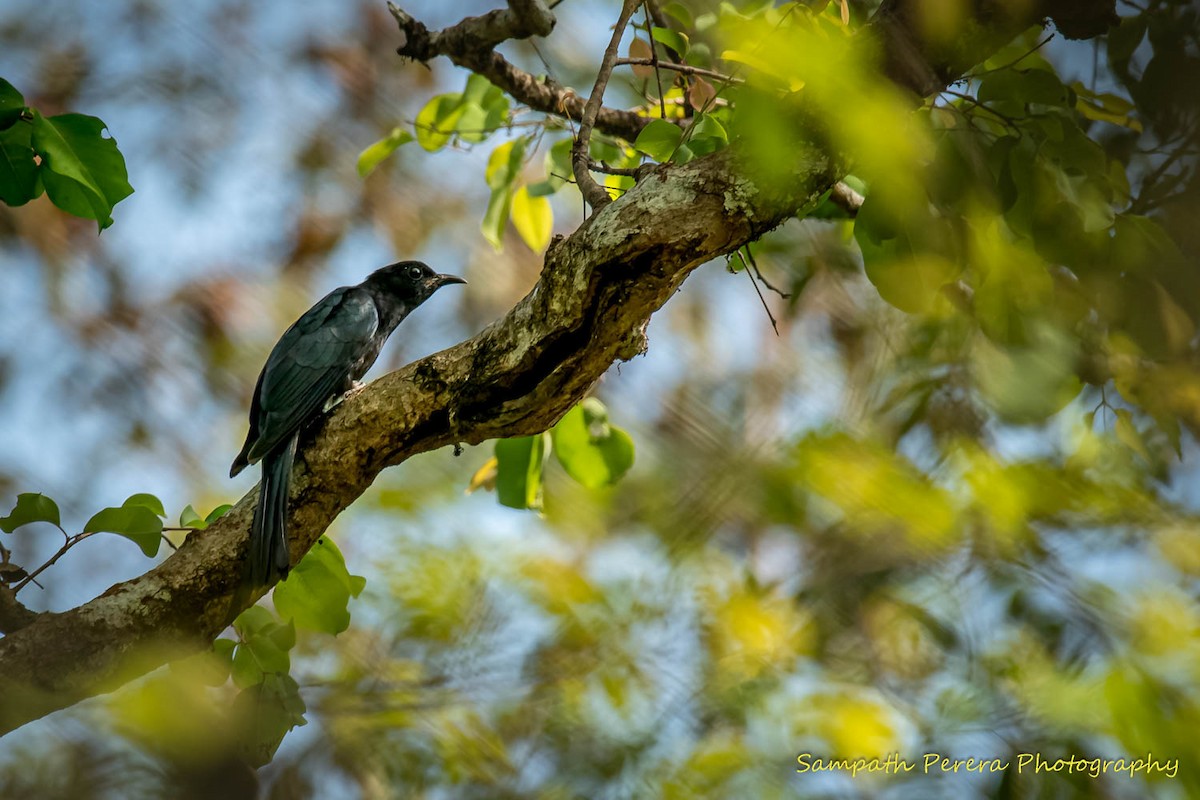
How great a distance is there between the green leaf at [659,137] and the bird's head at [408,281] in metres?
1.77

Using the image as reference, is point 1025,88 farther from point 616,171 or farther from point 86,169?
point 86,169

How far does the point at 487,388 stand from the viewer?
2154mm

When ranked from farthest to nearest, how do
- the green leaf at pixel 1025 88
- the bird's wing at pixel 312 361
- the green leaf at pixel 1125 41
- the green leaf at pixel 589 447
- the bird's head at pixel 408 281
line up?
the bird's head at pixel 408 281, the green leaf at pixel 589 447, the bird's wing at pixel 312 361, the green leaf at pixel 1025 88, the green leaf at pixel 1125 41

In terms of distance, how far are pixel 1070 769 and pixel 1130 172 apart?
1.15 m

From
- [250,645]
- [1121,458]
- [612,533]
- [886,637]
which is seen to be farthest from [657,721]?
[1121,458]

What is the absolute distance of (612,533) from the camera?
4.38 meters

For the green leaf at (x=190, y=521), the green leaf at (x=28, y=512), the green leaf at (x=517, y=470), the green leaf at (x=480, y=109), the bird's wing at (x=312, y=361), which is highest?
the green leaf at (x=480, y=109)

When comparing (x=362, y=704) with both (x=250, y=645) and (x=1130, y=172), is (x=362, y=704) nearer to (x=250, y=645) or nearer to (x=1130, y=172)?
(x=250, y=645)

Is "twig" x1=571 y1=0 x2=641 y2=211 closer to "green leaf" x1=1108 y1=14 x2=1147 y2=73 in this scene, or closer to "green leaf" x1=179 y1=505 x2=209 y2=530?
"green leaf" x1=1108 y1=14 x2=1147 y2=73

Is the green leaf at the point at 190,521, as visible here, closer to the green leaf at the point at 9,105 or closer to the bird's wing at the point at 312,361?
the bird's wing at the point at 312,361

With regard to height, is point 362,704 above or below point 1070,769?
above

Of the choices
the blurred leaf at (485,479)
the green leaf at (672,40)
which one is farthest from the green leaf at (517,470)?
the green leaf at (672,40)

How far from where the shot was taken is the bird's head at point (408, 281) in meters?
4.07

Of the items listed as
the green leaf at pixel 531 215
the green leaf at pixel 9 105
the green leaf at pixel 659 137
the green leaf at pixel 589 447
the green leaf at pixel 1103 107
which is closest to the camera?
the green leaf at pixel 9 105
